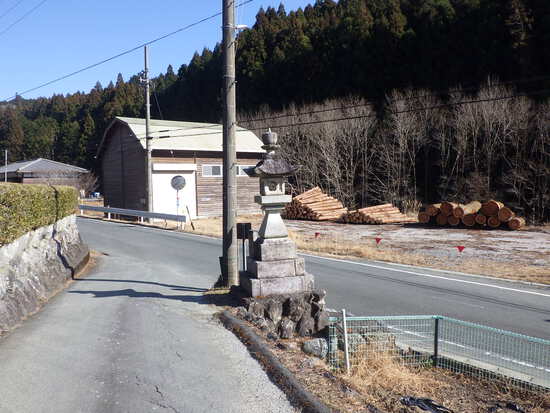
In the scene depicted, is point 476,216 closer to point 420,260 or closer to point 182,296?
point 420,260

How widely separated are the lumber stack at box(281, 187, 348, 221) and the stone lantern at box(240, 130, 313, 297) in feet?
73.1

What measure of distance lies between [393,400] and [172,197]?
88.2 feet

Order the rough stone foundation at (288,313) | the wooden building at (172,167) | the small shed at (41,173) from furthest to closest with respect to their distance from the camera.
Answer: the small shed at (41,173) < the wooden building at (172,167) < the rough stone foundation at (288,313)

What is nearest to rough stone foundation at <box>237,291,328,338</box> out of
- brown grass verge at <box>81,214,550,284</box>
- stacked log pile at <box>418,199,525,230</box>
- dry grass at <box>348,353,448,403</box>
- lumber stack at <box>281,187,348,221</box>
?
dry grass at <box>348,353,448,403</box>

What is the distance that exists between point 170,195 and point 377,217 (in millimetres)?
12978

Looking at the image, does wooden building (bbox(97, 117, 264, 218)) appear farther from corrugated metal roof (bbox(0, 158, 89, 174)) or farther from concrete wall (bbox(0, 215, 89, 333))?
concrete wall (bbox(0, 215, 89, 333))

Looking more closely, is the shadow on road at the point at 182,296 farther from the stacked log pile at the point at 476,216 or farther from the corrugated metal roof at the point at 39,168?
the corrugated metal roof at the point at 39,168

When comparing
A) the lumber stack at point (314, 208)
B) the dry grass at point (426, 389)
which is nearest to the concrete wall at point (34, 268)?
the dry grass at point (426, 389)

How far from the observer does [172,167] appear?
30.4 m

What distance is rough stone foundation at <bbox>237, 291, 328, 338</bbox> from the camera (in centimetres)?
734

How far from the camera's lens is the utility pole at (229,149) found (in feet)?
31.9

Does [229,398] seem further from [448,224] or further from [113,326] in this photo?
[448,224]

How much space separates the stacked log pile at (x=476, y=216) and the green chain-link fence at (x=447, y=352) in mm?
18146

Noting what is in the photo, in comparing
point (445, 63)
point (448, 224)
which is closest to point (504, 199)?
point (448, 224)
